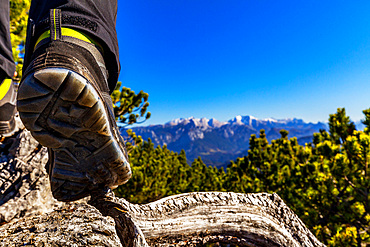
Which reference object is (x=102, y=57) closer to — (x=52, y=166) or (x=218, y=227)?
(x=52, y=166)

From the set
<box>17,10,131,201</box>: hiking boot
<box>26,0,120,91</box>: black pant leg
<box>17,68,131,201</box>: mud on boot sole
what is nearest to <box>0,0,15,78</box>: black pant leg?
<box>26,0,120,91</box>: black pant leg

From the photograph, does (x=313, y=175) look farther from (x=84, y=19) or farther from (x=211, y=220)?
(x=84, y=19)

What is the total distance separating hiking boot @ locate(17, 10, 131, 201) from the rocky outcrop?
0.74 ft

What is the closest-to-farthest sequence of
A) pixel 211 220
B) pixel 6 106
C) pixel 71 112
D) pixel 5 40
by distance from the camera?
pixel 71 112 → pixel 211 220 → pixel 5 40 → pixel 6 106

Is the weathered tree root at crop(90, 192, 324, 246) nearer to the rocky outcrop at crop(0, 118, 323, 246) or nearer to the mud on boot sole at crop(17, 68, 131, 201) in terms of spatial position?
the rocky outcrop at crop(0, 118, 323, 246)

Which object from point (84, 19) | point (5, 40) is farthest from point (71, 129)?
point (5, 40)

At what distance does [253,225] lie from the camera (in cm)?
142

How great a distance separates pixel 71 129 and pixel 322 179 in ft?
19.6

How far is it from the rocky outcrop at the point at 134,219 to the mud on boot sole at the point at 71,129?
0.22 metres

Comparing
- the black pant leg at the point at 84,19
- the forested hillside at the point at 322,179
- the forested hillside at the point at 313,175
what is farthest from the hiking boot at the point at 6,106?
the forested hillside at the point at 322,179

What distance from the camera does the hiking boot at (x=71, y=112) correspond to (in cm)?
79

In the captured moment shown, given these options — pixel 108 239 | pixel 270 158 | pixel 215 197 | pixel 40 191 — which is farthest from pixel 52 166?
pixel 270 158

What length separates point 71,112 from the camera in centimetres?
85

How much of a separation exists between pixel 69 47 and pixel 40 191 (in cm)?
138
